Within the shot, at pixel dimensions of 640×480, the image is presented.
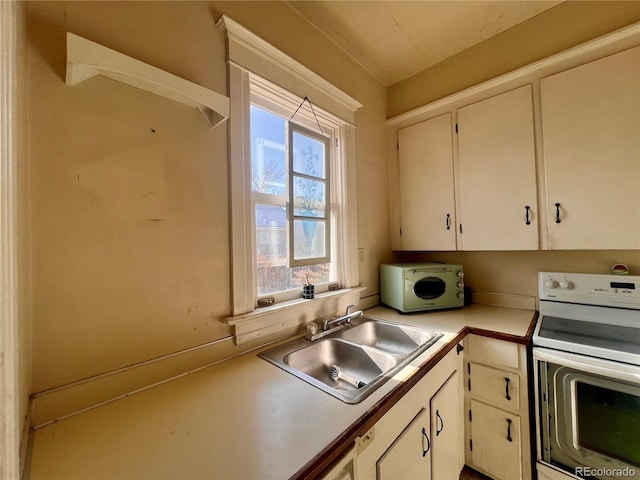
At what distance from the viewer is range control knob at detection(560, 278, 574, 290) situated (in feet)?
5.12

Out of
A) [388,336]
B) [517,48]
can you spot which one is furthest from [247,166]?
[517,48]

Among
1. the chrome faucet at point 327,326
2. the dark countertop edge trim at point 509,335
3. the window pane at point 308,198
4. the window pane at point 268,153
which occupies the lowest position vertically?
the dark countertop edge trim at point 509,335

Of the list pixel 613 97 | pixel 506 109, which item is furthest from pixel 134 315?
pixel 613 97

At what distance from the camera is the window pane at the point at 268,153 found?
1352 millimetres

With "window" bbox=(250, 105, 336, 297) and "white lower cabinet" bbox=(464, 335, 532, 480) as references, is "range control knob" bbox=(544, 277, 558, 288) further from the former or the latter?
"window" bbox=(250, 105, 336, 297)

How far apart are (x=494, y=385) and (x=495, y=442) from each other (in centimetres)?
31

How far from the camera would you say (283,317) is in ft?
4.31

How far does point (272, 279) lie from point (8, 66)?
113 centimetres

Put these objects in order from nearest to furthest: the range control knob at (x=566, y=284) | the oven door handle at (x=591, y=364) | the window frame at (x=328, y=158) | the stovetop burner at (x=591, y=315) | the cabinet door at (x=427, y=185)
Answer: the oven door handle at (x=591, y=364), the stovetop burner at (x=591, y=315), the window frame at (x=328, y=158), the range control knob at (x=566, y=284), the cabinet door at (x=427, y=185)

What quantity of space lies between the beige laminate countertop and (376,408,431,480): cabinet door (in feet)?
0.72

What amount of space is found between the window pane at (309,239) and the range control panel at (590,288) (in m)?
1.44

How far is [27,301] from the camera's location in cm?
69

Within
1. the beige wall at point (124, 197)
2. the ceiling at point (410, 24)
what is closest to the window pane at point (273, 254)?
the beige wall at point (124, 197)

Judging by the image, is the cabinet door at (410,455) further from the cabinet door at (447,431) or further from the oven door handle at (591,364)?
the oven door handle at (591,364)
